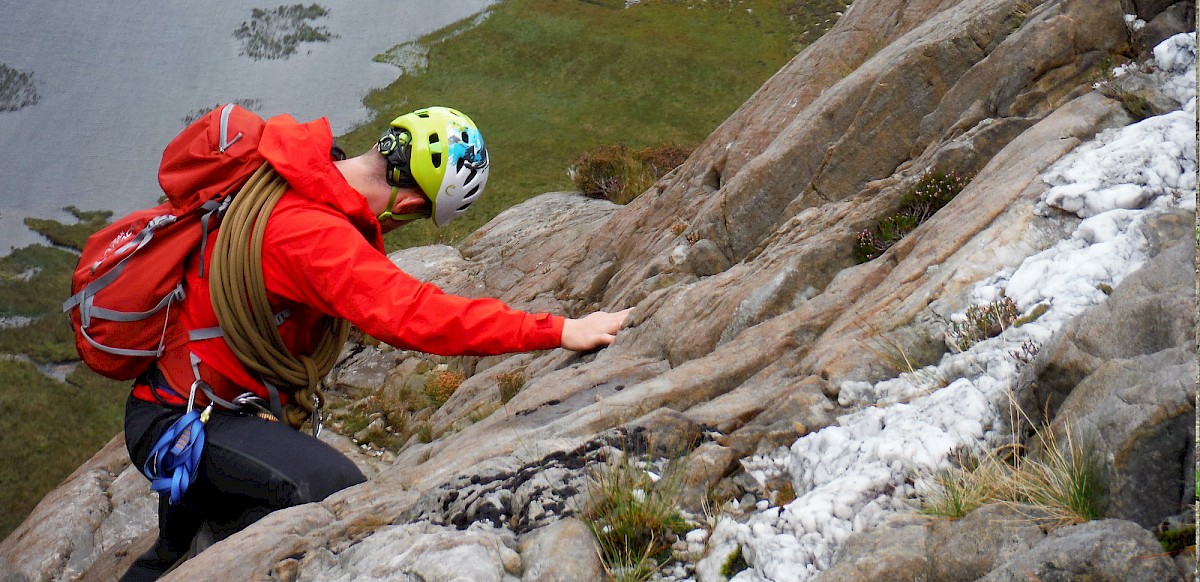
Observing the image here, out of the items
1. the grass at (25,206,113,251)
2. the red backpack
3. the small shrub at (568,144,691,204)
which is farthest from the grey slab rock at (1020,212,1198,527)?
the grass at (25,206,113,251)

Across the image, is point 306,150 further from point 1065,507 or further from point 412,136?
point 1065,507

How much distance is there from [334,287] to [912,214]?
6.07 m

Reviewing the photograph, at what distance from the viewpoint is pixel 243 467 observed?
6.81 m

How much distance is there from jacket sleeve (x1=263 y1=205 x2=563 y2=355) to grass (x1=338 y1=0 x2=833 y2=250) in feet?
92.5

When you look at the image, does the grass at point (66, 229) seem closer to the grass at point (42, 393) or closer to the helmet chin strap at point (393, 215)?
the grass at point (42, 393)

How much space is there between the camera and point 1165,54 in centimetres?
728

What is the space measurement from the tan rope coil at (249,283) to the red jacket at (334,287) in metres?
0.10

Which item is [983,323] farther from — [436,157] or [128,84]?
[128,84]

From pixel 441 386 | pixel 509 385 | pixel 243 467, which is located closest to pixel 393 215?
pixel 243 467

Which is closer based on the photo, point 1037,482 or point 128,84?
point 1037,482

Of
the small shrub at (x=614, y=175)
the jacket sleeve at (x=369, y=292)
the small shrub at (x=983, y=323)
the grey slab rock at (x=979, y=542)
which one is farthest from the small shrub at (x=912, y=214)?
the small shrub at (x=614, y=175)

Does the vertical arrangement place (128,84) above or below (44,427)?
above

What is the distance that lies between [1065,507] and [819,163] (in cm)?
840

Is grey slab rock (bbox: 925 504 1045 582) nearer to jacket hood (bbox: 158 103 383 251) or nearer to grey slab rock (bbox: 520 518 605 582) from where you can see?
grey slab rock (bbox: 520 518 605 582)
